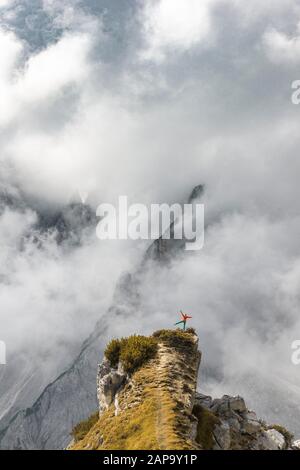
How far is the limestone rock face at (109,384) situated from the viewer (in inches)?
1871

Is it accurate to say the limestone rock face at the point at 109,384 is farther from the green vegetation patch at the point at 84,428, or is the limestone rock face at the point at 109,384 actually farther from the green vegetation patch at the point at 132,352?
the green vegetation patch at the point at 84,428

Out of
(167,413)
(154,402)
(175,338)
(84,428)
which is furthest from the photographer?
(175,338)

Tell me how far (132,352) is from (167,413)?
12208 millimetres

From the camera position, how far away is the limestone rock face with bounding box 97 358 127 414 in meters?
47.5

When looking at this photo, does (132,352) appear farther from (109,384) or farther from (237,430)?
(237,430)

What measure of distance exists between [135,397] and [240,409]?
44.5 ft

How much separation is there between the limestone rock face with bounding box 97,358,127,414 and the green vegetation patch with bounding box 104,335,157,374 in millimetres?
848

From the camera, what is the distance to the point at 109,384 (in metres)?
48.9

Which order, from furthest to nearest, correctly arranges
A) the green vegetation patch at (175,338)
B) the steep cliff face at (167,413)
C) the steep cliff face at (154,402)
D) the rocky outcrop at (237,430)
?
1. the green vegetation patch at (175,338)
2. the rocky outcrop at (237,430)
3. the steep cliff face at (167,413)
4. the steep cliff face at (154,402)

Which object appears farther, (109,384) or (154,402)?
(109,384)

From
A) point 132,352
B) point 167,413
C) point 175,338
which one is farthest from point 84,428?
point 167,413

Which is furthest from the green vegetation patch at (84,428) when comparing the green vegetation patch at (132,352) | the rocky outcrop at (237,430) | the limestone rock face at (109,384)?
the rocky outcrop at (237,430)

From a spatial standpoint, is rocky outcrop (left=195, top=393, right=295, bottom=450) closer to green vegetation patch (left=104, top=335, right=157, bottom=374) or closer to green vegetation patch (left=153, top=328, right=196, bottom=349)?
green vegetation patch (left=153, top=328, right=196, bottom=349)
